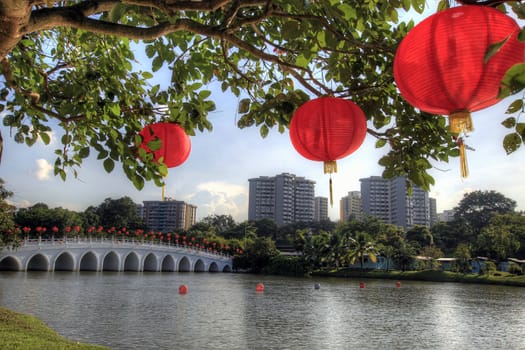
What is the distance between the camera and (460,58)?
1.65 metres

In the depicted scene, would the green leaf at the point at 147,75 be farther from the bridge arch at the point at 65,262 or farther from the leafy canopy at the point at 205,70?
the bridge arch at the point at 65,262

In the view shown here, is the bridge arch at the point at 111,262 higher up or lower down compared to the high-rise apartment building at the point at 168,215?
lower down

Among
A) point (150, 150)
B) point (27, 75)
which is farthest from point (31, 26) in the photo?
point (27, 75)

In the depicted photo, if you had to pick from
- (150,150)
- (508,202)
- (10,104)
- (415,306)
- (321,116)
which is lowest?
(415,306)

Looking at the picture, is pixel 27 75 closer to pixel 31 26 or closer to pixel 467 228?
pixel 31 26

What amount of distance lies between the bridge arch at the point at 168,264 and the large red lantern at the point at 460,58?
45.8 m

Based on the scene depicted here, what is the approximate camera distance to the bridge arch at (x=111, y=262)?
39906mm

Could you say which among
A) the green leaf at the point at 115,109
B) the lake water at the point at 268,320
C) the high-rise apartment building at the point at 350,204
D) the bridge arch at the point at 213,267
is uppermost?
the high-rise apartment building at the point at 350,204

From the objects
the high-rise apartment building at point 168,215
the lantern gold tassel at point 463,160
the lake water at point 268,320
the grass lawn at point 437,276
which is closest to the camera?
the lantern gold tassel at point 463,160

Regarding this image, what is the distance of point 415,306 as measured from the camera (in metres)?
17.6

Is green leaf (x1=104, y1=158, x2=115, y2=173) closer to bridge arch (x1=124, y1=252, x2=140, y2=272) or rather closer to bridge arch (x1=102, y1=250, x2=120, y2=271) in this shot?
bridge arch (x1=102, y1=250, x2=120, y2=271)

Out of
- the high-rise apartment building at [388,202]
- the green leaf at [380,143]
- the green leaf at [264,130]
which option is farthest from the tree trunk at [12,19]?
the high-rise apartment building at [388,202]

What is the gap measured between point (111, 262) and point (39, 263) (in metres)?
7.05

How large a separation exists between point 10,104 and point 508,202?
66.0 metres
